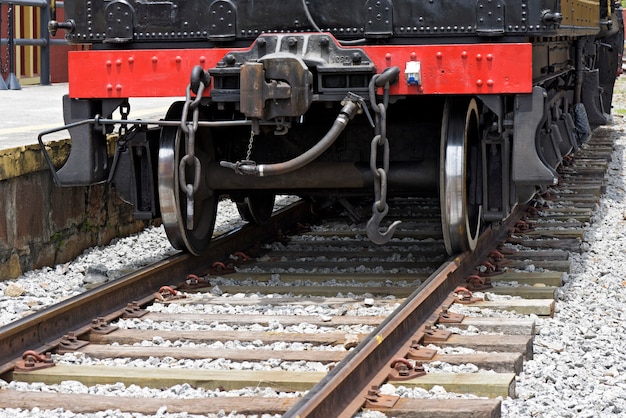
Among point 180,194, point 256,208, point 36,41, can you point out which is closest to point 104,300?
point 180,194

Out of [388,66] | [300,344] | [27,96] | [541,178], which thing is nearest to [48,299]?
[300,344]

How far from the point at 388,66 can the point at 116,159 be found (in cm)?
174

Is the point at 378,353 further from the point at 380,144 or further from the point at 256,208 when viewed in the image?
the point at 256,208

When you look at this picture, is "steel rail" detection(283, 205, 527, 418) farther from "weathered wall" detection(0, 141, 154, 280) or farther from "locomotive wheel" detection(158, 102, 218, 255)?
"weathered wall" detection(0, 141, 154, 280)

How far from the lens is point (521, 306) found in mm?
5887

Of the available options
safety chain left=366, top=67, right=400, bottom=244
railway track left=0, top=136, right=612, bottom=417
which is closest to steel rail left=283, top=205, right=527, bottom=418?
railway track left=0, top=136, right=612, bottom=417

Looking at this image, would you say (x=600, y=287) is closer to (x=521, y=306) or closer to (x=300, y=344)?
(x=521, y=306)

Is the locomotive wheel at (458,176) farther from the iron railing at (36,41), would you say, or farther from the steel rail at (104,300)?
the iron railing at (36,41)

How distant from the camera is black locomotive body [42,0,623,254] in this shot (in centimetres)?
614

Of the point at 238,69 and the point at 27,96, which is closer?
the point at 238,69

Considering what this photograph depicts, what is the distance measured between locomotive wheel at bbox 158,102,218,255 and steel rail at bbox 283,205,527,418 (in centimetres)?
140

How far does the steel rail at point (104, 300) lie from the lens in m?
5.04

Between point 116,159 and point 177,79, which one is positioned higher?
point 177,79

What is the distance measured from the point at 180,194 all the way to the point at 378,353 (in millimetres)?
2446
